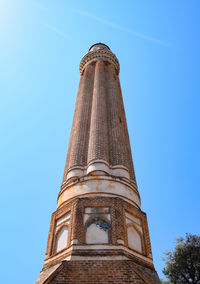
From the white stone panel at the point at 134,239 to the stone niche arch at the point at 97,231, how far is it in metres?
0.85

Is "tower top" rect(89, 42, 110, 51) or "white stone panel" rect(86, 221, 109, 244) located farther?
"tower top" rect(89, 42, 110, 51)

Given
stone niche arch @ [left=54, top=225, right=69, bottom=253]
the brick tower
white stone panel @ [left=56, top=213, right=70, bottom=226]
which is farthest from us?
white stone panel @ [left=56, top=213, right=70, bottom=226]

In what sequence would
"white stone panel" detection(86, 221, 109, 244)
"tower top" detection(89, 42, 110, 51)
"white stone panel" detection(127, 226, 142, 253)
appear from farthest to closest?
"tower top" detection(89, 42, 110, 51) < "white stone panel" detection(127, 226, 142, 253) < "white stone panel" detection(86, 221, 109, 244)

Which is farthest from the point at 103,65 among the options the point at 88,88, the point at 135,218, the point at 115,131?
the point at 135,218

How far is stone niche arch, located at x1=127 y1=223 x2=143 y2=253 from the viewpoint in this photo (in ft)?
29.4

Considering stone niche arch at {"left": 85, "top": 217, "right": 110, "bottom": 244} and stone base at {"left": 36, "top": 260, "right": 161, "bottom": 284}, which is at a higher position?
stone niche arch at {"left": 85, "top": 217, "right": 110, "bottom": 244}

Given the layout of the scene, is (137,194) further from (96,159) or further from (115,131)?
(115,131)

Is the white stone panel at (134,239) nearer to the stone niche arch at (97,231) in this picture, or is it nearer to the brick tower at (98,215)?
the brick tower at (98,215)

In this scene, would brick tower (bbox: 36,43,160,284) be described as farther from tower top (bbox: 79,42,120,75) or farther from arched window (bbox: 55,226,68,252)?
tower top (bbox: 79,42,120,75)

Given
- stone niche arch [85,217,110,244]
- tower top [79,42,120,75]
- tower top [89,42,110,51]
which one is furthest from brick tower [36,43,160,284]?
tower top [89,42,110,51]

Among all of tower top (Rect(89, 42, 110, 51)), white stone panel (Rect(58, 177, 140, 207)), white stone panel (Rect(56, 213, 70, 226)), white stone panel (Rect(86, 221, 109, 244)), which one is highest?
tower top (Rect(89, 42, 110, 51))

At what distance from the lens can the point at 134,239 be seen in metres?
9.22

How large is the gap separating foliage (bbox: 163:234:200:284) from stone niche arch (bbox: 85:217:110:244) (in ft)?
37.0

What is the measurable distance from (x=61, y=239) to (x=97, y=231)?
1.26 m
